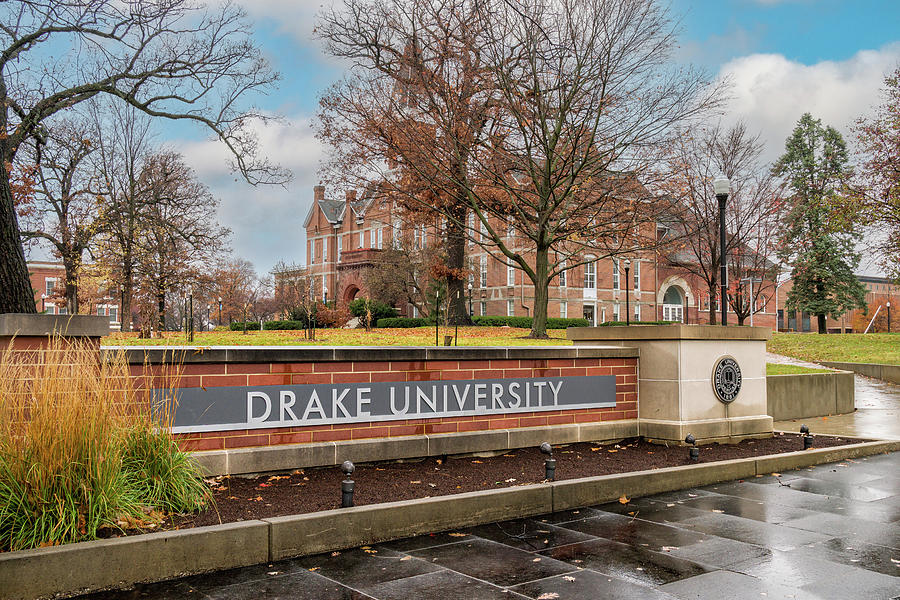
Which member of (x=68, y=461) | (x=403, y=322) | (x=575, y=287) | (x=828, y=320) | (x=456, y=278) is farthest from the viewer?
(x=828, y=320)

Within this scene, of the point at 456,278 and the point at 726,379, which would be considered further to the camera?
the point at 456,278

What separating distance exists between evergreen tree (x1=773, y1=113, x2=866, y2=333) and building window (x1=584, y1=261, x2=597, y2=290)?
48.0 feet

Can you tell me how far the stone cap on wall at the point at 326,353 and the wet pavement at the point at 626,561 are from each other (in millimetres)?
2420

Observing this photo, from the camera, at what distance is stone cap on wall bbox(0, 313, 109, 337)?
6.02 m

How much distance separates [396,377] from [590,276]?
52.4m

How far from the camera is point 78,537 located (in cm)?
492

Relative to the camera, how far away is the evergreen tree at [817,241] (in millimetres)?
48938

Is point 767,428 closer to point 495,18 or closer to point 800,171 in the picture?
point 495,18

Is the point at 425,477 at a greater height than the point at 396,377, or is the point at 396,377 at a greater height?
the point at 396,377

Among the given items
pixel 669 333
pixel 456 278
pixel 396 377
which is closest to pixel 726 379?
pixel 669 333

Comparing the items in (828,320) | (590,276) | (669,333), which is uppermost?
(590,276)

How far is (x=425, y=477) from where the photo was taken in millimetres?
7652

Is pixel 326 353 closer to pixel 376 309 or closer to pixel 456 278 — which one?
pixel 456 278

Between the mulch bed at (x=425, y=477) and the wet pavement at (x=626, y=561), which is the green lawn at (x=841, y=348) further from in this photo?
the wet pavement at (x=626, y=561)
